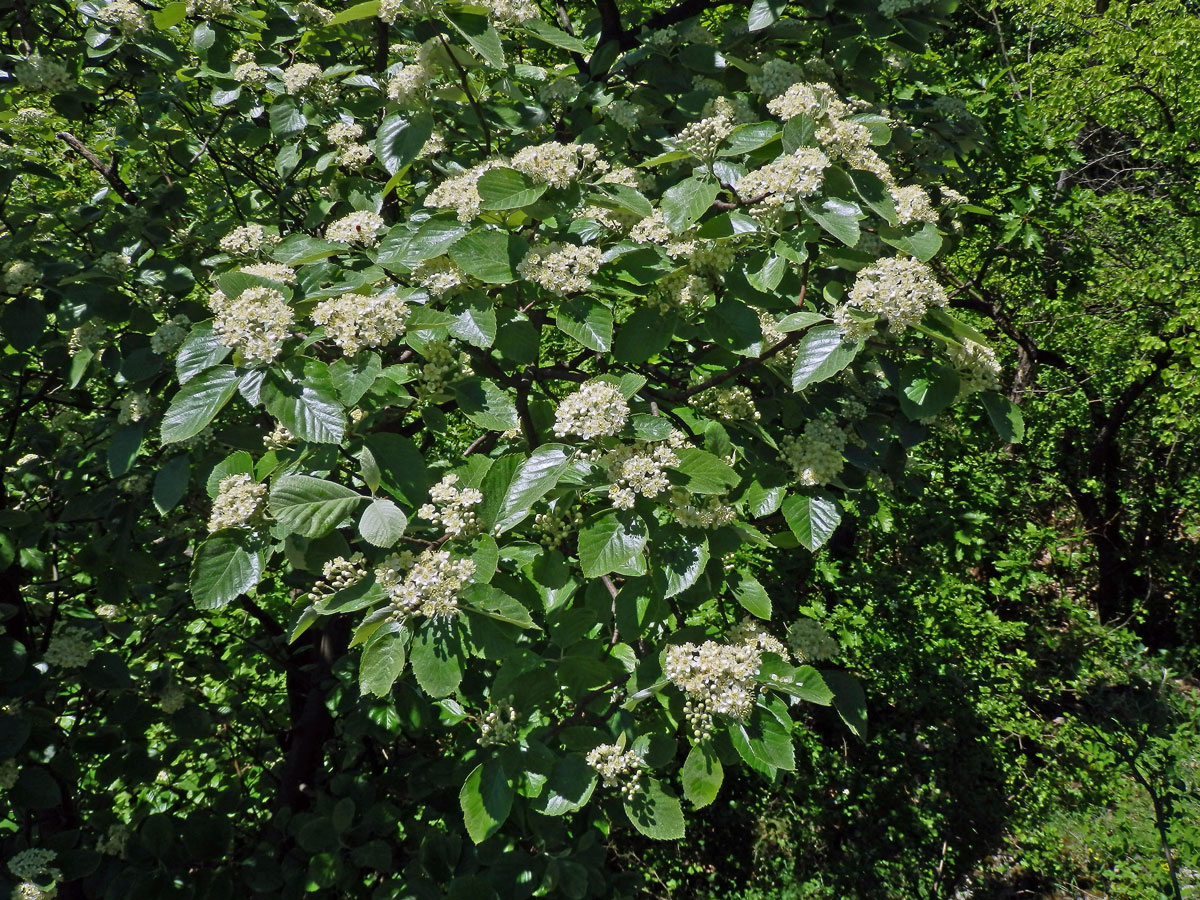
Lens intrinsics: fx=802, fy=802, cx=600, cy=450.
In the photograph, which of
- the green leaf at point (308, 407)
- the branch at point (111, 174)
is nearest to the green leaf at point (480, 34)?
the green leaf at point (308, 407)

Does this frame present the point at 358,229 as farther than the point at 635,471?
Yes

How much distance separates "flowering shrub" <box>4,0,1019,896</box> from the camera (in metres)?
1.84

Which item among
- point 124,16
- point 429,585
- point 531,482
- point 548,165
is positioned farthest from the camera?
point 124,16

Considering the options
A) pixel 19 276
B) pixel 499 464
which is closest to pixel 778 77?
pixel 499 464

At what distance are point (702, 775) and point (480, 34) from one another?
6.46 feet

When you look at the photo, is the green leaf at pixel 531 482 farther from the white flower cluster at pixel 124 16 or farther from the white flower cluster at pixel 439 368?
the white flower cluster at pixel 124 16

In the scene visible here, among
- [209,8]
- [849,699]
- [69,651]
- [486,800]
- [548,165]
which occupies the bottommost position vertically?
[69,651]

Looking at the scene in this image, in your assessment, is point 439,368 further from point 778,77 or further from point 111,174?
point 111,174

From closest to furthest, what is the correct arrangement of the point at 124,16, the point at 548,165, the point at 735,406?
the point at 548,165 → the point at 735,406 → the point at 124,16

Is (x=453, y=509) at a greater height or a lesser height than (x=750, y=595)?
greater

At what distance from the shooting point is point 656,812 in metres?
2.01

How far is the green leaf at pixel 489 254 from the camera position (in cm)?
199

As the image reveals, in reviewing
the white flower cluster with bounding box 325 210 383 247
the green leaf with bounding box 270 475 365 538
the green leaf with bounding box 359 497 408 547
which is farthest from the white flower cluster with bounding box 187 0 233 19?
the green leaf with bounding box 359 497 408 547

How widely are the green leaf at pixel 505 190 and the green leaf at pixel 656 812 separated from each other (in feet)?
4.89
